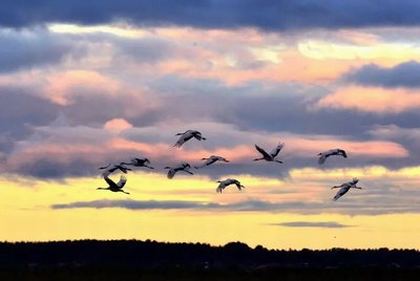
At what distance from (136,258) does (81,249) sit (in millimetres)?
6364

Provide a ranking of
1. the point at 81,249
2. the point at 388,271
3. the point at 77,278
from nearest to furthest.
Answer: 1. the point at 77,278
2. the point at 388,271
3. the point at 81,249

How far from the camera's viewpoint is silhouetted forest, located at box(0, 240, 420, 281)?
398 ft

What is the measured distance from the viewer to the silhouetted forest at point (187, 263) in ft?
398

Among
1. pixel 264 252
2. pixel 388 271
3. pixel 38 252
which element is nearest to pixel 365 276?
pixel 388 271

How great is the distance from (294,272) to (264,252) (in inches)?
1225

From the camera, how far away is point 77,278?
380 feet

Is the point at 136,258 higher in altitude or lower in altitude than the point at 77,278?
higher

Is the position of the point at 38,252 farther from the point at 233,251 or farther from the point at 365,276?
the point at 365,276

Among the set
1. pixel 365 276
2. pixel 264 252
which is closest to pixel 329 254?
pixel 264 252

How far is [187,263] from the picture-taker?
14662cm

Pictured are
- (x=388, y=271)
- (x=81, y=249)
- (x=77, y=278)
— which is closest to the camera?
(x=77, y=278)

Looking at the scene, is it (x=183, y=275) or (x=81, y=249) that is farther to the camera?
(x=81, y=249)

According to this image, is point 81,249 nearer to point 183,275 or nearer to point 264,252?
point 264,252

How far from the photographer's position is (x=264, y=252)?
15625cm
